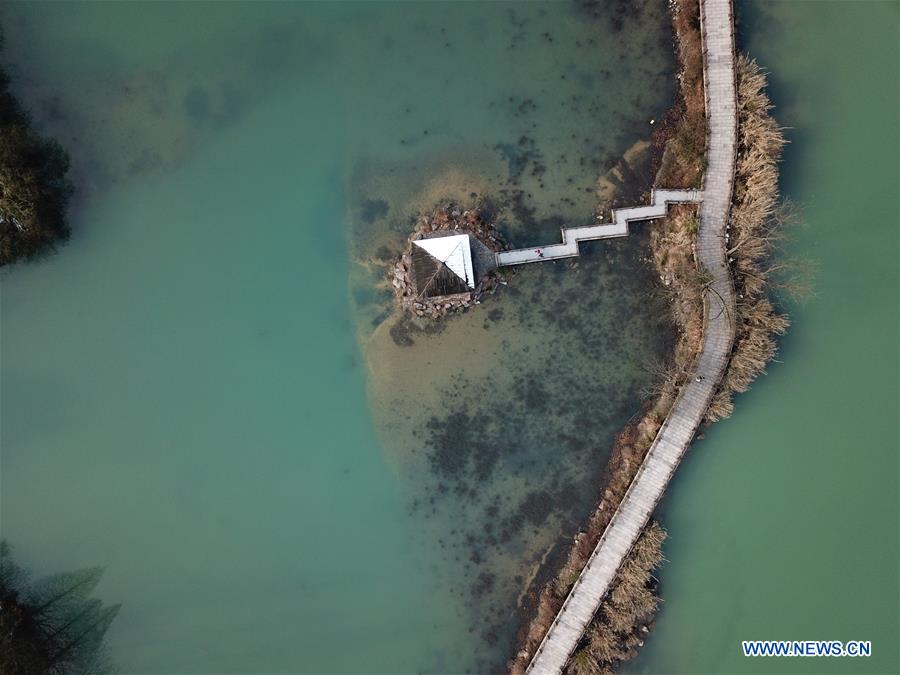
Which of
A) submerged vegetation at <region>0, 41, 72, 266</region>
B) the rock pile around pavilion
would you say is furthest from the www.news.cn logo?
submerged vegetation at <region>0, 41, 72, 266</region>

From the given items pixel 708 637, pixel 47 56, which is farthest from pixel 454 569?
pixel 47 56

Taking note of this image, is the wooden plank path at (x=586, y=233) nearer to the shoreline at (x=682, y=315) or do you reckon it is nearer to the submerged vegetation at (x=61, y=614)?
the shoreline at (x=682, y=315)

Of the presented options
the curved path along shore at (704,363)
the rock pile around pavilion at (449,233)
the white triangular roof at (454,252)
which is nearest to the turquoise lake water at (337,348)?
the rock pile around pavilion at (449,233)

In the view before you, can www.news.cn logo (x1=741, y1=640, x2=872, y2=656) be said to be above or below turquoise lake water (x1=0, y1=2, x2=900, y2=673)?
below

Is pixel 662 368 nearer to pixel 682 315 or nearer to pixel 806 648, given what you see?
pixel 682 315

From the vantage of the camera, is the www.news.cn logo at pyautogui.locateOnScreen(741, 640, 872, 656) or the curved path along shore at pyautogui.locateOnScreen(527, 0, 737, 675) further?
the www.news.cn logo at pyautogui.locateOnScreen(741, 640, 872, 656)

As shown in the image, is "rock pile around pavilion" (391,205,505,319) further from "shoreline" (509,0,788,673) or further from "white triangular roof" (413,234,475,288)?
"shoreline" (509,0,788,673)

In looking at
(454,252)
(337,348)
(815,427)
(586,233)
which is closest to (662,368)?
(586,233)

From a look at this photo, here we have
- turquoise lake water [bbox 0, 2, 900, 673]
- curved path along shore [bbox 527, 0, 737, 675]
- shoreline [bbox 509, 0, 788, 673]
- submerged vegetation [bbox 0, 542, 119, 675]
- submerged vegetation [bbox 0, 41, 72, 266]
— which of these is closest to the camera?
submerged vegetation [bbox 0, 41, 72, 266]
